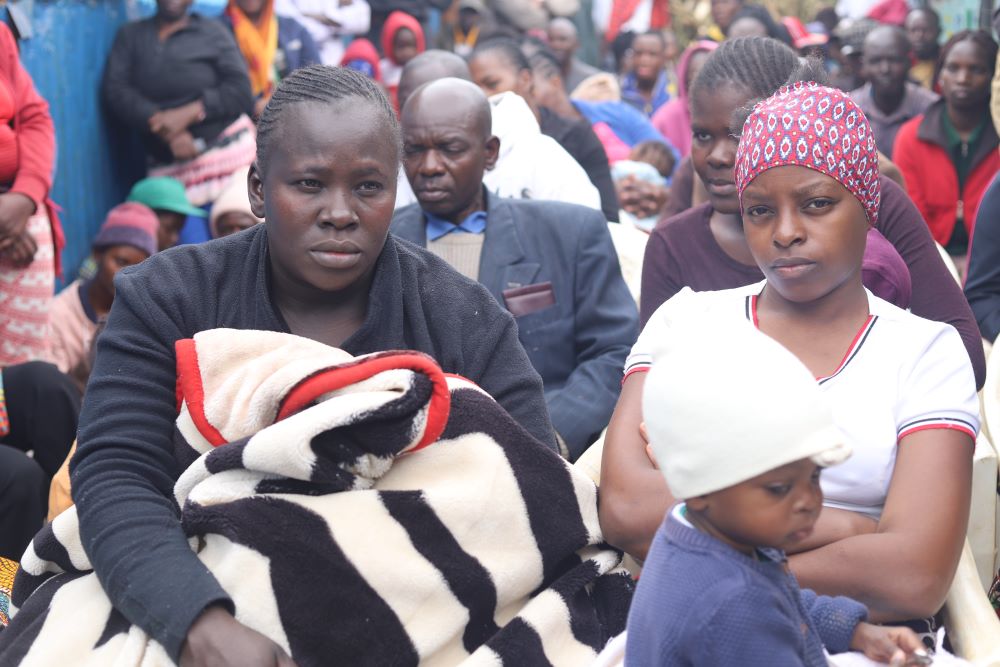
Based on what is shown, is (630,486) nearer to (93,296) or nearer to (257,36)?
(93,296)

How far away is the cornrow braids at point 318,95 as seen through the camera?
8.41 feet

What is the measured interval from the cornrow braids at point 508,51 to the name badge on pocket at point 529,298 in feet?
9.48

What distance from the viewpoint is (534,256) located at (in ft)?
13.2

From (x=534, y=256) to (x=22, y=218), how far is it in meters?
1.99

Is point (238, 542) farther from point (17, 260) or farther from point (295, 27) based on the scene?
point (295, 27)

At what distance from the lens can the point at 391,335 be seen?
259cm

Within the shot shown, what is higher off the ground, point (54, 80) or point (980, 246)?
point (980, 246)

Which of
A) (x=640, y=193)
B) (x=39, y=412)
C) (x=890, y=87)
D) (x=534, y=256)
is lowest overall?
(x=39, y=412)

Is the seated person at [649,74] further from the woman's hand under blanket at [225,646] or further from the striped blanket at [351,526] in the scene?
the woman's hand under blanket at [225,646]

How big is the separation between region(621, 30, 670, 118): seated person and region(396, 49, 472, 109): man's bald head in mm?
5002

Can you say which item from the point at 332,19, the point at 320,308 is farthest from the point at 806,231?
the point at 332,19

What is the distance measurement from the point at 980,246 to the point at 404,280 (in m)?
2.52

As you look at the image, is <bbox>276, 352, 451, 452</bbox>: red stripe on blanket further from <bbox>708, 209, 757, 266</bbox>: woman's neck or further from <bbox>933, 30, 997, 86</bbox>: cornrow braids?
<bbox>933, 30, 997, 86</bbox>: cornrow braids

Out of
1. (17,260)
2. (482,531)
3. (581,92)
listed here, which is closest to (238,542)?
(482,531)
